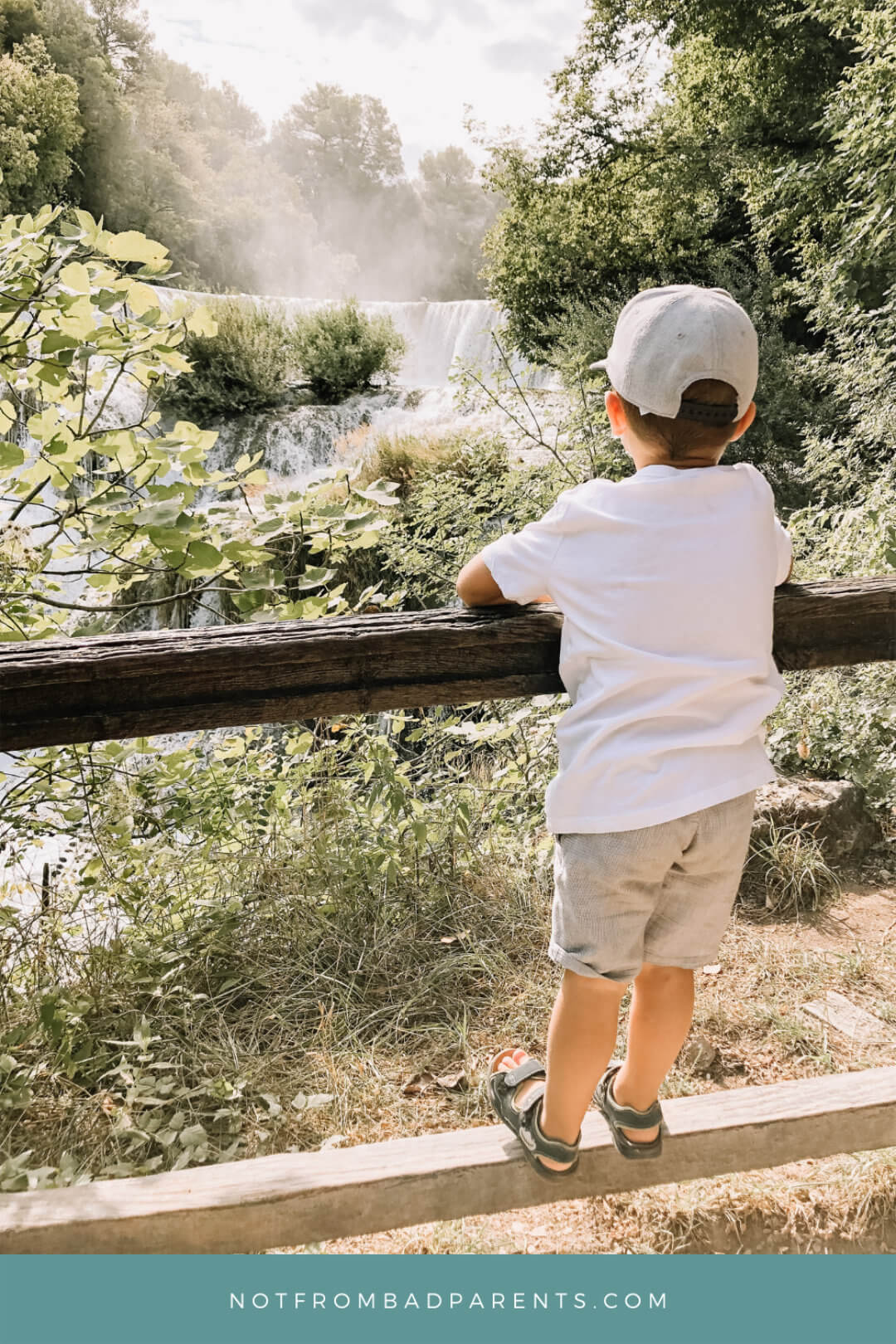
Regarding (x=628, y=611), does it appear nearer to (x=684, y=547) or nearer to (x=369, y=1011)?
(x=684, y=547)

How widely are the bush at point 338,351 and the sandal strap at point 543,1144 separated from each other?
10.3 metres

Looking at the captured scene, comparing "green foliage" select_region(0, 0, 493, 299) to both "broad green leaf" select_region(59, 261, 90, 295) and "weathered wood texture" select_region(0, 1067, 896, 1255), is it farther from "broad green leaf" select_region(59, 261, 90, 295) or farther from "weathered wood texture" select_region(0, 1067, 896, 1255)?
"weathered wood texture" select_region(0, 1067, 896, 1255)

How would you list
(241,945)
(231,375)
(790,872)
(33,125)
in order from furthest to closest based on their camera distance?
1. (33,125)
2. (231,375)
3. (790,872)
4. (241,945)

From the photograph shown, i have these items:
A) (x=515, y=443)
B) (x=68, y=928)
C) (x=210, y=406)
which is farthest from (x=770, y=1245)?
(x=210, y=406)

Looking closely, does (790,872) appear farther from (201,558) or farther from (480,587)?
(201,558)

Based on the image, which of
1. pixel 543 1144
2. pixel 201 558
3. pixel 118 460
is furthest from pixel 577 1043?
pixel 118 460

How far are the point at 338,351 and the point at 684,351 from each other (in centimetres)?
1043

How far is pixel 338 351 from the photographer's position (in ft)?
35.5

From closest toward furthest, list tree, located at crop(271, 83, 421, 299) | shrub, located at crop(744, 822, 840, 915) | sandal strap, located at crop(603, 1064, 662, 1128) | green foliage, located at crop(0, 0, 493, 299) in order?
sandal strap, located at crop(603, 1064, 662, 1128) < shrub, located at crop(744, 822, 840, 915) < green foliage, located at crop(0, 0, 493, 299) < tree, located at crop(271, 83, 421, 299)

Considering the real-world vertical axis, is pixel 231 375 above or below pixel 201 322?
above

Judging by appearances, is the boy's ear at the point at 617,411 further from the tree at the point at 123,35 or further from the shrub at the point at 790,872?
the tree at the point at 123,35

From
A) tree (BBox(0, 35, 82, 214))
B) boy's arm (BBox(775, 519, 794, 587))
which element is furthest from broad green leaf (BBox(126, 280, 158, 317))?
tree (BBox(0, 35, 82, 214))

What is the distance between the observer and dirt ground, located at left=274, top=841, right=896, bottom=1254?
1.52 meters

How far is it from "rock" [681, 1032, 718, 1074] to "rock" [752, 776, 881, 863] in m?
1.00
